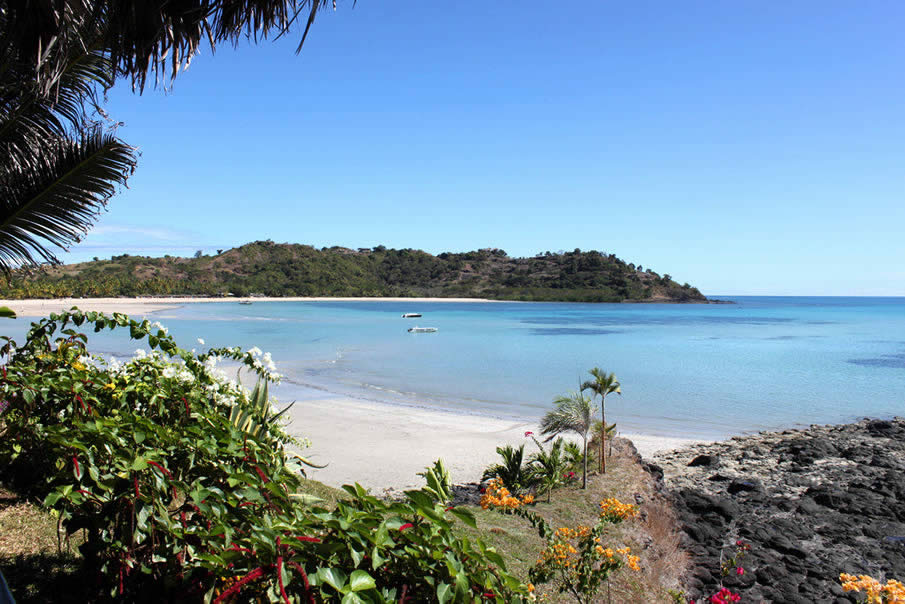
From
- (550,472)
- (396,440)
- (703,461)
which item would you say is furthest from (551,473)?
(396,440)

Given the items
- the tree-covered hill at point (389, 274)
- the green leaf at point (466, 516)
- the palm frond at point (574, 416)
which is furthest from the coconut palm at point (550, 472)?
the tree-covered hill at point (389, 274)

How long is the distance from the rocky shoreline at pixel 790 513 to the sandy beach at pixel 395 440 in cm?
229

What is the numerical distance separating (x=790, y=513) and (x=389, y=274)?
506 feet

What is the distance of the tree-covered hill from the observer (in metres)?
123

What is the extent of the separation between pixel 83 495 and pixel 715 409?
21.6 m

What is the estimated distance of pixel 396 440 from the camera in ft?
42.9

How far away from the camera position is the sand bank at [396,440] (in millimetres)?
10116

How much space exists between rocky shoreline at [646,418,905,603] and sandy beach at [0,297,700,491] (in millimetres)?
2290

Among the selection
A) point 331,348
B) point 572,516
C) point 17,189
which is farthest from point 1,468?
point 331,348

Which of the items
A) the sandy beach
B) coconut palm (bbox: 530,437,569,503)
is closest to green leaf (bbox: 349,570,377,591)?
coconut palm (bbox: 530,437,569,503)

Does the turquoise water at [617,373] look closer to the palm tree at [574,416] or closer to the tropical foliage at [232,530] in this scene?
the palm tree at [574,416]

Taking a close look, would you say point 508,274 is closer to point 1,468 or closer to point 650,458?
point 650,458

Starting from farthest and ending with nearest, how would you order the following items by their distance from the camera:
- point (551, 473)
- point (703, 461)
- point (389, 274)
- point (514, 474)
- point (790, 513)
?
point (389, 274), point (703, 461), point (790, 513), point (514, 474), point (551, 473)

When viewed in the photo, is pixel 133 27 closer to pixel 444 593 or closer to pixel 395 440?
pixel 444 593
